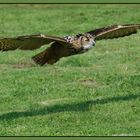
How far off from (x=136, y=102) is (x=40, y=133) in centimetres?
200

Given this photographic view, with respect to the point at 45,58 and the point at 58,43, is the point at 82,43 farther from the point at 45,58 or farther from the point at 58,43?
the point at 45,58

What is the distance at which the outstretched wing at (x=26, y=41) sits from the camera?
8.20m

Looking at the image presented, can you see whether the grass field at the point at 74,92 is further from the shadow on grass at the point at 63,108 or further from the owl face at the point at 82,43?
the owl face at the point at 82,43

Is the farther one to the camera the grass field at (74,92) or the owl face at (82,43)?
the grass field at (74,92)

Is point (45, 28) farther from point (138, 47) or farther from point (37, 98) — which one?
point (37, 98)

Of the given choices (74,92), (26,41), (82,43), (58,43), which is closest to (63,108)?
(74,92)

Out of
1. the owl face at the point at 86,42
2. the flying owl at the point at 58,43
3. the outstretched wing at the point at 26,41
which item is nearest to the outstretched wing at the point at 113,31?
the flying owl at the point at 58,43

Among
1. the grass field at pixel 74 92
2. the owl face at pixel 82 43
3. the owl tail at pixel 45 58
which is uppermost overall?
the owl face at pixel 82 43

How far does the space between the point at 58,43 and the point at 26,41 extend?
0.64 m

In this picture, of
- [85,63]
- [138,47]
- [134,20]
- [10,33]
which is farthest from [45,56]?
[134,20]

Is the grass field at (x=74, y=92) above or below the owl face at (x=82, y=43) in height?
below

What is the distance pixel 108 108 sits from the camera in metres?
10.1

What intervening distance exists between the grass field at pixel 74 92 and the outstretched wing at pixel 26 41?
1173 millimetres

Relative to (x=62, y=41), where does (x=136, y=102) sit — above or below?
below
